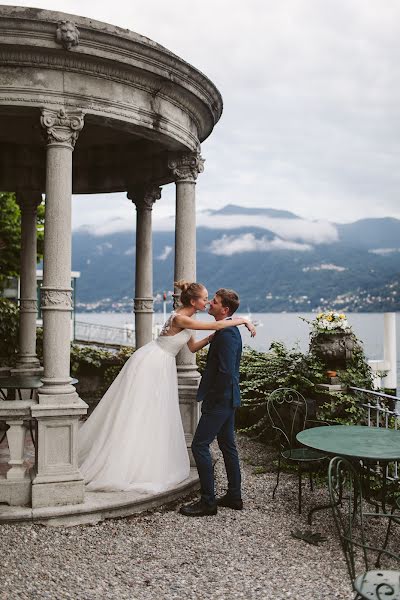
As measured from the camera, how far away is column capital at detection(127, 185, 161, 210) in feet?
27.7

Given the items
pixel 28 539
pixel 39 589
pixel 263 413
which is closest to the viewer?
pixel 39 589

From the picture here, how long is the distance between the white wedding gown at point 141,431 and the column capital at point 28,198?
4.16 metres

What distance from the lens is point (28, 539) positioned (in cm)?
479

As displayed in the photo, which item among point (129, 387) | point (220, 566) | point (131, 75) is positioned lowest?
point (220, 566)

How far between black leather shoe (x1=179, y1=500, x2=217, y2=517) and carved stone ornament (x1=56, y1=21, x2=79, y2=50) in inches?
172

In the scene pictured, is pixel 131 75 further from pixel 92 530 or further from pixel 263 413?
pixel 263 413

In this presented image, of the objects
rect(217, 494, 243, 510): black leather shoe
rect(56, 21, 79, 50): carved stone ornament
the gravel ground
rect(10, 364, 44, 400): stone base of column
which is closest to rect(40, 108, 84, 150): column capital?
rect(56, 21, 79, 50): carved stone ornament

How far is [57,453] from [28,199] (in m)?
4.97

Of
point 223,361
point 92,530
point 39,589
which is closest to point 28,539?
point 92,530

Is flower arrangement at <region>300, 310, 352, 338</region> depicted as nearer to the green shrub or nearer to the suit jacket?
the suit jacket

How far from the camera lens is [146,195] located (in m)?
8.45

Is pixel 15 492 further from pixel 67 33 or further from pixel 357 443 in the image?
pixel 67 33

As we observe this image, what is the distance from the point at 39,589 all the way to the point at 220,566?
4.29ft

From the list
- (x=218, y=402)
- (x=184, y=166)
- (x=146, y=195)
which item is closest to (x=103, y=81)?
(x=184, y=166)
